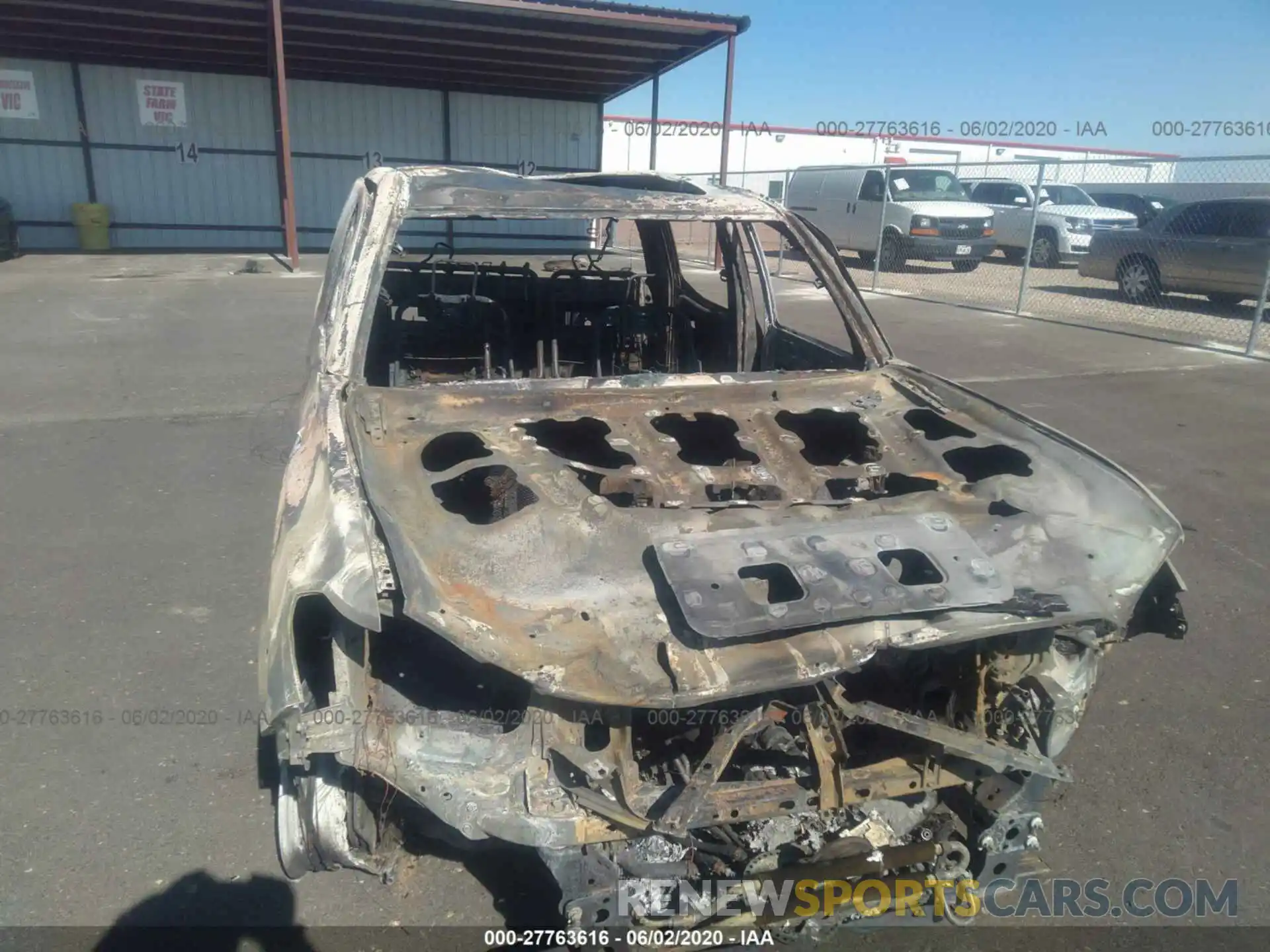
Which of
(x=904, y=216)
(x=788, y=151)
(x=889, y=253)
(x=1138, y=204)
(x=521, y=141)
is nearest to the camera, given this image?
(x=904, y=216)

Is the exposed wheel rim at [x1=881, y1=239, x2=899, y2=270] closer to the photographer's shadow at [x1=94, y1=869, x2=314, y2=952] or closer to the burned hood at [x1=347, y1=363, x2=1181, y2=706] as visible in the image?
the burned hood at [x1=347, y1=363, x2=1181, y2=706]

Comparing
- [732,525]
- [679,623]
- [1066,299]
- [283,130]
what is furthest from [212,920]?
[283,130]

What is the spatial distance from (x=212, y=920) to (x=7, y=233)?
56.3ft

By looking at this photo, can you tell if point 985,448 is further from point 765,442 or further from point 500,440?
point 500,440

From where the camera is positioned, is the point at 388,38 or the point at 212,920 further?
the point at 388,38

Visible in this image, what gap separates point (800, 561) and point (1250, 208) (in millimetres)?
12057

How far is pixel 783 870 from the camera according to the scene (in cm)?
198

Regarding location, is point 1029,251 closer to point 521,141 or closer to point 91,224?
point 521,141

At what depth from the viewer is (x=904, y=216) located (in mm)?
15383

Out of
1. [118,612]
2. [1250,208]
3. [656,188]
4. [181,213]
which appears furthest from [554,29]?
[118,612]

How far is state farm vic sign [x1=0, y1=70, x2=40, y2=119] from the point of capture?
1670 centimetres

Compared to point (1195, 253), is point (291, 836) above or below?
below

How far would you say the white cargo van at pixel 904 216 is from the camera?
1521 centimetres

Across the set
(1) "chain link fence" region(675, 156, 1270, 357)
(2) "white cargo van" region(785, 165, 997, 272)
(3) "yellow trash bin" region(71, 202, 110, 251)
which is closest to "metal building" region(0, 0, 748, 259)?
(3) "yellow trash bin" region(71, 202, 110, 251)
